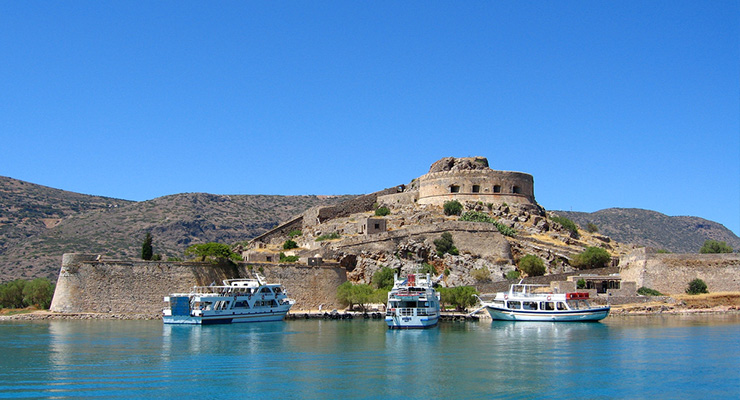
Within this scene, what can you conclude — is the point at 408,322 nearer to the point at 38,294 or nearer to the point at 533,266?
the point at 533,266

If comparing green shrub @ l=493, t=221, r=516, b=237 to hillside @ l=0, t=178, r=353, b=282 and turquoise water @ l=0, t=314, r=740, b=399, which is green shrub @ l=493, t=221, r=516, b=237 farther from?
hillside @ l=0, t=178, r=353, b=282

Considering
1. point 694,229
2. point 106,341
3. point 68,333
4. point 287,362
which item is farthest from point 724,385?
point 694,229

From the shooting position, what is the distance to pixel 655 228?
107 meters

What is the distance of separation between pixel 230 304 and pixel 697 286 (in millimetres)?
21725

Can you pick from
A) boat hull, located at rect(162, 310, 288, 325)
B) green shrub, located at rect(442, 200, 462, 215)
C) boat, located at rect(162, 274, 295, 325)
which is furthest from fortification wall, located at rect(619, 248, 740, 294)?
boat hull, located at rect(162, 310, 288, 325)

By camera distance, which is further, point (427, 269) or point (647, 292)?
point (427, 269)

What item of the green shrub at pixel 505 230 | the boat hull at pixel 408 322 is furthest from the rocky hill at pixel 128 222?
the boat hull at pixel 408 322

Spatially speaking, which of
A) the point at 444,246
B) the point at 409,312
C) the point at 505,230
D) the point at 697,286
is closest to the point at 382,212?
the point at 444,246

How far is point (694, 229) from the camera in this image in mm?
111812

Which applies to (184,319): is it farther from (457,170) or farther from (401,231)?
(457,170)

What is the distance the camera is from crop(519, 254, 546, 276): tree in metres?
38.7

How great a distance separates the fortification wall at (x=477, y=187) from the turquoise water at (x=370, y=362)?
701 inches

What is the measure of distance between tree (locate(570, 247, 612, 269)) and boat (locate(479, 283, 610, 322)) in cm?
471

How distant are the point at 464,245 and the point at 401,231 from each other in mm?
3329
